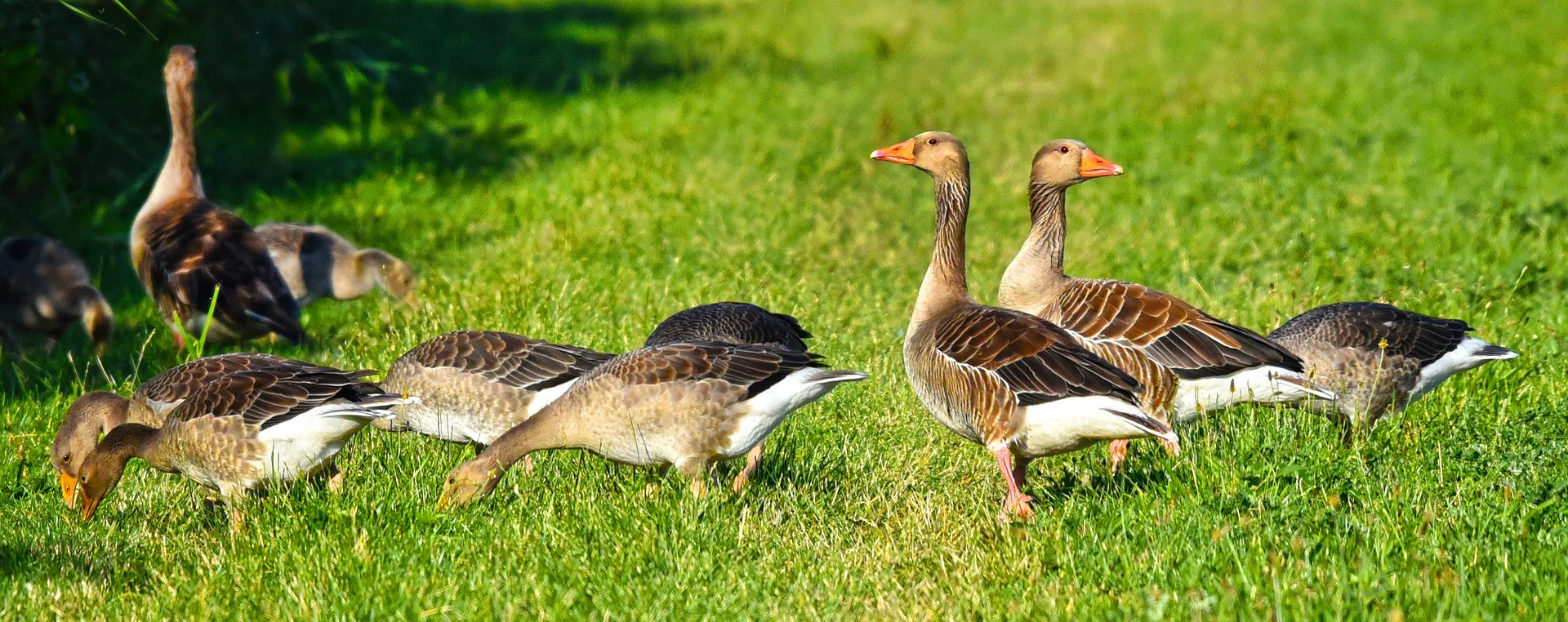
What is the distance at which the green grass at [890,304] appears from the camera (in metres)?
5.43

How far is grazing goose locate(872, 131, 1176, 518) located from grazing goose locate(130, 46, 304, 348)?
4.45 metres

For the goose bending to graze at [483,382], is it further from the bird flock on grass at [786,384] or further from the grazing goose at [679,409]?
the grazing goose at [679,409]

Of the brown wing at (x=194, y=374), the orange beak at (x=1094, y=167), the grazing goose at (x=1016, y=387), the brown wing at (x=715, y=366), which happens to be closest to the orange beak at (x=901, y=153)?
the grazing goose at (x=1016, y=387)

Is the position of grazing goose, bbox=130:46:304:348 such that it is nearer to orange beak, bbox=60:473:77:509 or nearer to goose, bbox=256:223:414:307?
goose, bbox=256:223:414:307

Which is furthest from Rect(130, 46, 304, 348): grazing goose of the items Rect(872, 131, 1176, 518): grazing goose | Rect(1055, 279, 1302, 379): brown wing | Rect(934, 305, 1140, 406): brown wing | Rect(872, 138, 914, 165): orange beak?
Rect(1055, 279, 1302, 379): brown wing

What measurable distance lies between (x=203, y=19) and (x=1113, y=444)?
12.3 metres

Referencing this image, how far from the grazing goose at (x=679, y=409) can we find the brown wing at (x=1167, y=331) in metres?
1.68

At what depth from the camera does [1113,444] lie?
7469 mm

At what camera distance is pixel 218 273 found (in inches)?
374

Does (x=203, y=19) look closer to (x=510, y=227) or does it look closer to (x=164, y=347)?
(x=510, y=227)

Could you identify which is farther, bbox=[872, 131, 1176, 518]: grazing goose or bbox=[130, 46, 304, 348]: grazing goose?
bbox=[130, 46, 304, 348]: grazing goose

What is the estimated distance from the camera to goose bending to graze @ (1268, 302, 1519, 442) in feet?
23.6

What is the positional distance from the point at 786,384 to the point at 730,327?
1.42 meters

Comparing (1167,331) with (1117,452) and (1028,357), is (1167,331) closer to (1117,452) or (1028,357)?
(1117,452)
